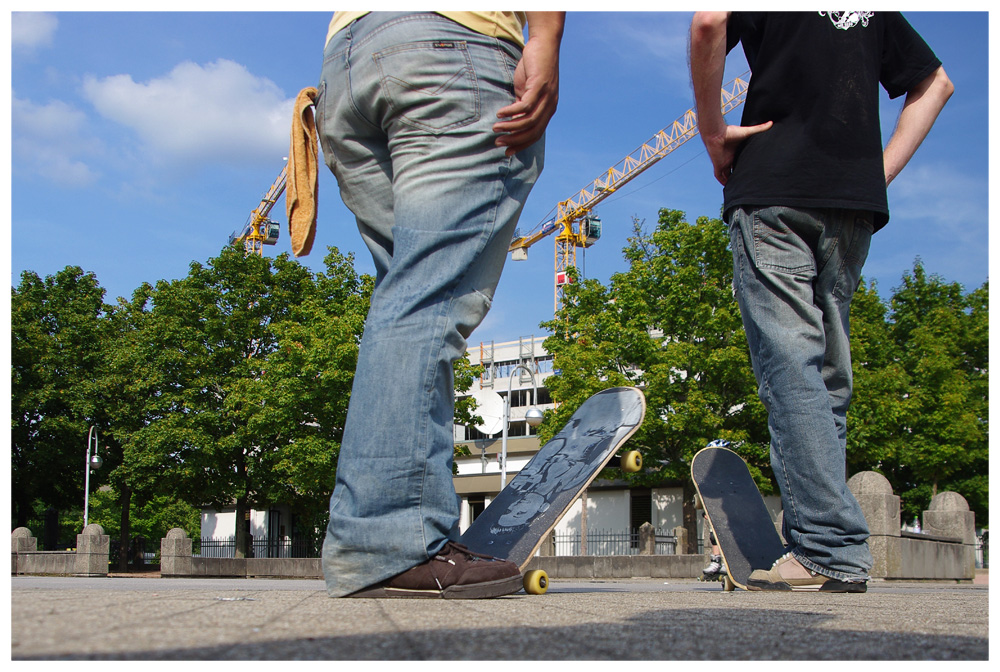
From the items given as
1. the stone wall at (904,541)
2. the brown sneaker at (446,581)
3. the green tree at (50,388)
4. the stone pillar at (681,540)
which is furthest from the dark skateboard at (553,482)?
the green tree at (50,388)

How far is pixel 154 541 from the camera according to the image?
61.9 meters

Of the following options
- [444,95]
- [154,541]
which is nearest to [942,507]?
[444,95]

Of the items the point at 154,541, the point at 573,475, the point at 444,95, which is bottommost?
the point at 154,541

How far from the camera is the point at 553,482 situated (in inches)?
137

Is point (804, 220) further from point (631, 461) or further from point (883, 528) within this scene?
point (883, 528)

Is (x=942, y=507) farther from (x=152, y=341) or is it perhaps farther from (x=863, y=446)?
(x=152, y=341)

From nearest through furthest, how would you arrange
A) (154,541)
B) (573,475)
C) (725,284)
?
(573,475), (725,284), (154,541)

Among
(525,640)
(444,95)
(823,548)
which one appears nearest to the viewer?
(525,640)

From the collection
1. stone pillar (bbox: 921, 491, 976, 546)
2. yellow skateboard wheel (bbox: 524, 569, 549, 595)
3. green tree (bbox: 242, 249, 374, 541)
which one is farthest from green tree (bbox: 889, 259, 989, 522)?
yellow skateboard wheel (bbox: 524, 569, 549, 595)

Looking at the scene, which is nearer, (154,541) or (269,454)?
(269,454)

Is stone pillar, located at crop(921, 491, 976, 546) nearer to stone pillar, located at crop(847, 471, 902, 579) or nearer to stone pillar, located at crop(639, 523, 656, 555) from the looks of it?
stone pillar, located at crop(847, 471, 902, 579)

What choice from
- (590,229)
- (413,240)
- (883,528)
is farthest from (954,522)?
(590,229)

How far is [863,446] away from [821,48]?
80.7ft

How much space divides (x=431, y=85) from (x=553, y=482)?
5.36ft
